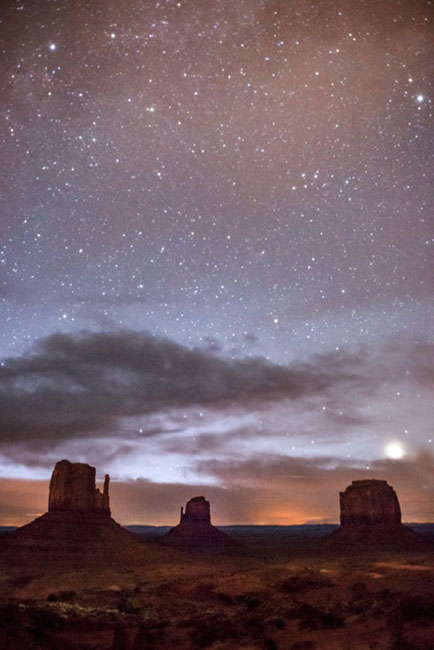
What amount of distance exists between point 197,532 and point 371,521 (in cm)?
3899

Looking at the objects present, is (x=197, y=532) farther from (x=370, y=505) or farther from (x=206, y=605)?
(x=206, y=605)

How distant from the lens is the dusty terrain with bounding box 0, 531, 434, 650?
25766 millimetres

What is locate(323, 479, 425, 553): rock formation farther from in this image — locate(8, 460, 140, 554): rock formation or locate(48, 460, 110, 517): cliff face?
locate(48, 460, 110, 517): cliff face

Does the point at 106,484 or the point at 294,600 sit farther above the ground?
the point at 106,484

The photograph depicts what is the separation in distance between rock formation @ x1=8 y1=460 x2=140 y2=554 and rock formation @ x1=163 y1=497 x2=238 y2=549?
26.9 metres

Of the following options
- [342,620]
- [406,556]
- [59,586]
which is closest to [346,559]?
[406,556]

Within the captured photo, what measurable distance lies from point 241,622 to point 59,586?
25.9 metres

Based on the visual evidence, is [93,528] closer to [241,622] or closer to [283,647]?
[241,622]

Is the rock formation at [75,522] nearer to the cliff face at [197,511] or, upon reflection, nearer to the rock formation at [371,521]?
the cliff face at [197,511]

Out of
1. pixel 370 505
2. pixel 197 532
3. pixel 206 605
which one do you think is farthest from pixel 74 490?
pixel 370 505

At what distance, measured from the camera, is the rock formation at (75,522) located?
6900 centimetres

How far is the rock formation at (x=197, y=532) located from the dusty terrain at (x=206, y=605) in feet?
129

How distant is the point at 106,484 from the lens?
89500mm

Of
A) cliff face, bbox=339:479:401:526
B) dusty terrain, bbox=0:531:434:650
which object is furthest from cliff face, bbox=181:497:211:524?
dusty terrain, bbox=0:531:434:650
